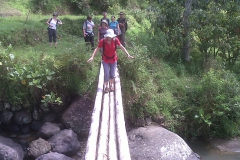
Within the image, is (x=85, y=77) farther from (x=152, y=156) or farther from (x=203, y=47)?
(x=203, y=47)

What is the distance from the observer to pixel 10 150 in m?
8.27

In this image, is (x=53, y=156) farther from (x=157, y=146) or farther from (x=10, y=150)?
(x=157, y=146)

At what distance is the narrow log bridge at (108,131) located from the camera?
19.6 feet

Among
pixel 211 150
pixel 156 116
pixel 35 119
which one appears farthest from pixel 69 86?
pixel 211 150

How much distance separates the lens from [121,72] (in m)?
10.8

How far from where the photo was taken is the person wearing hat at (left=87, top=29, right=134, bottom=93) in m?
8.13

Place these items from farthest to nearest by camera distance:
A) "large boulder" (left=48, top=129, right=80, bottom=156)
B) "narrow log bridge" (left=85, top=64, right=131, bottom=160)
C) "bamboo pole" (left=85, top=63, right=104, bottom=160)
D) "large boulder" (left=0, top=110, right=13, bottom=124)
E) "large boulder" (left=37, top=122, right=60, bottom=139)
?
"large boulder" (left=0, top=110, right=13, bottom=124) → "large boulder" (left=37, top=122, right=60, bottom=139) → "large boulder" (left=48, top=129, right=80, bottom=156) → "narrow log bridge" (left=85, top=64, right=131, bottom=160) → "bamboo pole" (left=85, top=63, right=104, bottom=160)

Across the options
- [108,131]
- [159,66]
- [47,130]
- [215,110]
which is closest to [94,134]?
[108,131]

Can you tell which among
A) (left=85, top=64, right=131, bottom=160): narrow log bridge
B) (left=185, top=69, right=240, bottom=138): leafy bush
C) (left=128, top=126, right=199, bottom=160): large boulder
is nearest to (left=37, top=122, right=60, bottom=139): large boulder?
(left=85, top=64, right=131, bottom=160): narrow log bridge

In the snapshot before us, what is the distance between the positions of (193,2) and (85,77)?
684 centimetres

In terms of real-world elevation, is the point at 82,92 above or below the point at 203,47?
below

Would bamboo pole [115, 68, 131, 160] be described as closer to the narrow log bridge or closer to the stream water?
the narrow log bridge

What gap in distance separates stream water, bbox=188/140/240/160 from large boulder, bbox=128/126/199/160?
76cm

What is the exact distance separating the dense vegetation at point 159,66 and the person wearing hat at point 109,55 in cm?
168
